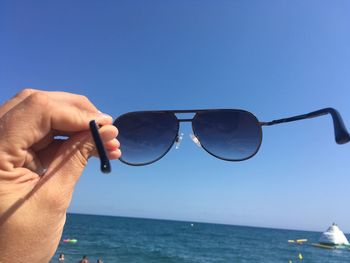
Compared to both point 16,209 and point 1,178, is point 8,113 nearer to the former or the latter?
point 1,178

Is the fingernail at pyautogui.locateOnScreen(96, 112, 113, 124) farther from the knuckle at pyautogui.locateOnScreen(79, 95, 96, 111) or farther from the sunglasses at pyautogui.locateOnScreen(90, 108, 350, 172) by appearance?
the sunglasses at pyautogui.locateOnScreen(90, 108, 350, 172)

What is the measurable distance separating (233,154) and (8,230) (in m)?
1.55

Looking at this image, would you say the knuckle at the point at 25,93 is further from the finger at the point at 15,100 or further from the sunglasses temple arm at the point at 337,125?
the sunglasses temple arm at the point at 337,125

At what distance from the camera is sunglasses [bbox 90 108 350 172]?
198cm

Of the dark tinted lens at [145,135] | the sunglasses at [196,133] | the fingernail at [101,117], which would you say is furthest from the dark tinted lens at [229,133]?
the fingernail at [101,117]

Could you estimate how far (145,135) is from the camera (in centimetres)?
207

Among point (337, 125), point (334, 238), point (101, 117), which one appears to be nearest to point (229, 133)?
point (337, 125)

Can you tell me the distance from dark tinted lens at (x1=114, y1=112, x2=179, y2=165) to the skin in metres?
0.69

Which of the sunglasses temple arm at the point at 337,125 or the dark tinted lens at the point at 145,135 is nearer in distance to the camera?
the sunglasses temple arm at the point at 337,125

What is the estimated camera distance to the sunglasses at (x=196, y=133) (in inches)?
77.8

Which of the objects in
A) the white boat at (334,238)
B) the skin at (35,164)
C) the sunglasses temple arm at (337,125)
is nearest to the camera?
the skin at (35,164)

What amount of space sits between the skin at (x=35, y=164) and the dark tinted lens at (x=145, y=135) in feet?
2.26

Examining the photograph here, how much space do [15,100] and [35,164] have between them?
25cm

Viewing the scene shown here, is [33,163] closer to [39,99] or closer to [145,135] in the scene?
[39,99]
